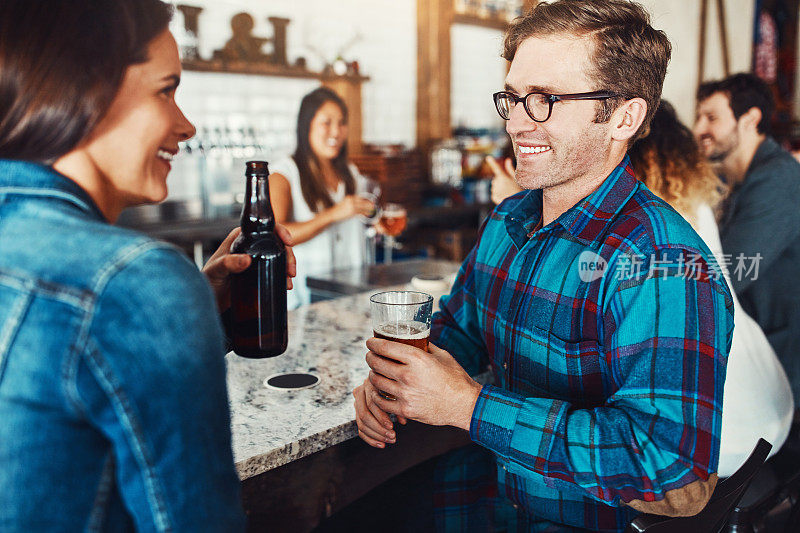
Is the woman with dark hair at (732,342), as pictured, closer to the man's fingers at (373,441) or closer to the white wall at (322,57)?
the man's fingers at (373,441)

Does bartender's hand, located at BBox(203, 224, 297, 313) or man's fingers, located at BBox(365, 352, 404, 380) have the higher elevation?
bartender's hand, located at BBox(203, 224, 297, 313)

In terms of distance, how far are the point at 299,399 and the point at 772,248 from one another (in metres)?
1.96

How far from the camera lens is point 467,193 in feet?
17.7

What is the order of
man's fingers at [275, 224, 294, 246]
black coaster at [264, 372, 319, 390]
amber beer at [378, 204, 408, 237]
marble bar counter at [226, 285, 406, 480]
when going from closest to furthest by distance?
marble bar counter at [226, 285, 406, 480] < man's fingers at [275, 224, 294, 246] < black coaster at [264, 372, 319, 390] < amber beer at [378, 204, 408, 237]

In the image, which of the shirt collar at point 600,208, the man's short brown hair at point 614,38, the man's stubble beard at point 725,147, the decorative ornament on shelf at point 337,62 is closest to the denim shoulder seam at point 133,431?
the shirt collar at point 600,208

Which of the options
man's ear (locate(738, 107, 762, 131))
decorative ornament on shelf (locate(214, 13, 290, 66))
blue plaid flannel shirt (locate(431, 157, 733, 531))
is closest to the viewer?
blue plaid flannel shirt (locate(431, 157, 733, 531))

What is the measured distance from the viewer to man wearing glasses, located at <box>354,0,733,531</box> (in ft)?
3.24

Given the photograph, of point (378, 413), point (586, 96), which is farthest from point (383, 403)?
point (586, 96)

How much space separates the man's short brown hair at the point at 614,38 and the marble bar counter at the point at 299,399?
2.44ft

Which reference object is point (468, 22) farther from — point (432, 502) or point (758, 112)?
point (432, 502)

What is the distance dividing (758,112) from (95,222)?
3.01 metres

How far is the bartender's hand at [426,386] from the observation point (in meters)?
1.07

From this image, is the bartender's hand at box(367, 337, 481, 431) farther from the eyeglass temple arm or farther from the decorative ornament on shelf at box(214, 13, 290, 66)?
the decorative ornament on shelf at box(214, 13, 290, 66)

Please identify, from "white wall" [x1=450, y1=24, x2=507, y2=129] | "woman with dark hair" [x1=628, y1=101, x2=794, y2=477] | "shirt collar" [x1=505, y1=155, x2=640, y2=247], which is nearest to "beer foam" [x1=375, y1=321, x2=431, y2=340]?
"shirt collar" [x1=505, y1=155, x2=640, y2=247]
